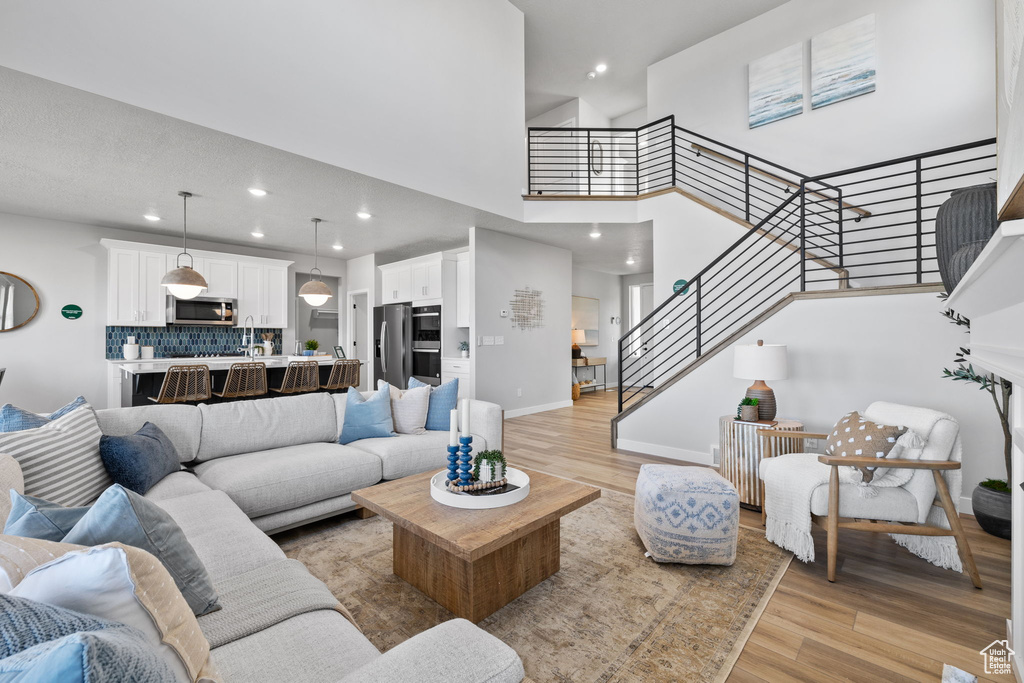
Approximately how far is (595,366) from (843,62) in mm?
6374

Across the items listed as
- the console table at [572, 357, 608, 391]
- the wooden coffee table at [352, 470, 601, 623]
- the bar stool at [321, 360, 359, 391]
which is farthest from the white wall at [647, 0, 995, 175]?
the bar stool at [321, 360, 359, 391]

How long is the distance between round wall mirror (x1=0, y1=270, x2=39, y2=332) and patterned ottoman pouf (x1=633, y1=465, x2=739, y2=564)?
7.49 m

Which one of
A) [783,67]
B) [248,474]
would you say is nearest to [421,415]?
[248,474]

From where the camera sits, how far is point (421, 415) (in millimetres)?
3506

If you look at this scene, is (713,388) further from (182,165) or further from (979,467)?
(182,165)

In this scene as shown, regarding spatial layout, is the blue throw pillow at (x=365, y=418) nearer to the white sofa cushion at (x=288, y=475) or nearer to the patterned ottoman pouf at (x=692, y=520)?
the white sofa cushion at (x=288, y=475)

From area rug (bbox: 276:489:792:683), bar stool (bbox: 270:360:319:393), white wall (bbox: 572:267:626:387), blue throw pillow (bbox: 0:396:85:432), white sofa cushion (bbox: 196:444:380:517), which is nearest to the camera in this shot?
area rug (bbox: 276:489:792:683)

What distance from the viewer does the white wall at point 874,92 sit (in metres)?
4.32

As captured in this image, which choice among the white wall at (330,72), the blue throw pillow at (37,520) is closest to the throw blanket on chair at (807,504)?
the blue throw pillow at (37,520)

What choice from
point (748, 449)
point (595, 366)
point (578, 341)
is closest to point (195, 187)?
point (748, 449)

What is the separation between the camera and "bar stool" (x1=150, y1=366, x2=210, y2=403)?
14.8 feet

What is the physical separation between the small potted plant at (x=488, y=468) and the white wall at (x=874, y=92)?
17.4 ft

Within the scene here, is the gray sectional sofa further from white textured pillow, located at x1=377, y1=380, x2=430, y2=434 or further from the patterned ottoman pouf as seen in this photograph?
the patterned ottoman pouf

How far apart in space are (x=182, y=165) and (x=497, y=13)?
3629 mm
